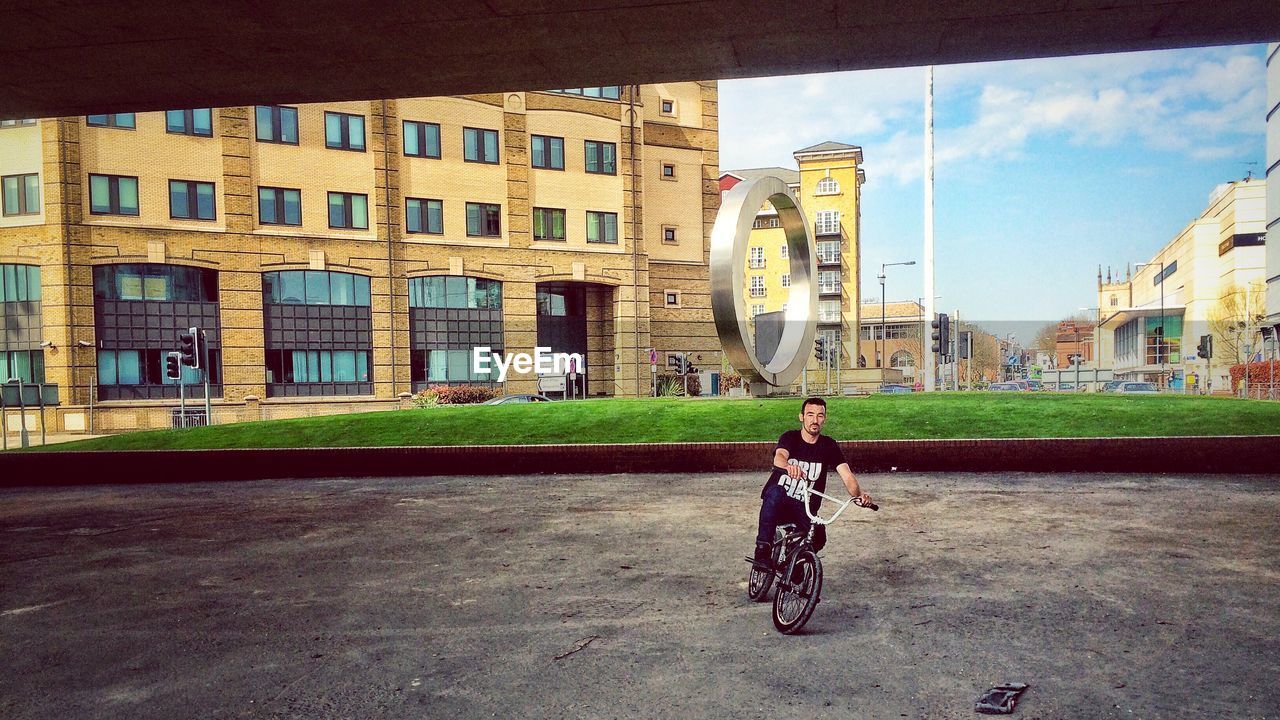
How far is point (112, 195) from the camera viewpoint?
29891 millimetres

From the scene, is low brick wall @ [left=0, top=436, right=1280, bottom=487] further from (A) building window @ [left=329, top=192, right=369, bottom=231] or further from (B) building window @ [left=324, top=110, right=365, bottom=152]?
(B) building window @ [left=324, top=110, right=365, bottom=152]

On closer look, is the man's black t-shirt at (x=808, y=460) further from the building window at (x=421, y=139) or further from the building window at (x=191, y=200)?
the building window at (x=191, y=200)

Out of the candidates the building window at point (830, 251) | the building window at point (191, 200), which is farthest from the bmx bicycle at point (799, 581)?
the building window at point (830, 251)

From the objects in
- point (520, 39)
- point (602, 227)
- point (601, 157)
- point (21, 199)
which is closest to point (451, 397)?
point (602, 227)

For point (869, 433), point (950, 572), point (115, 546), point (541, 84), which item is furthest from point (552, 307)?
point (950, 572)

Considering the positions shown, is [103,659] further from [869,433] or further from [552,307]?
[552,307]

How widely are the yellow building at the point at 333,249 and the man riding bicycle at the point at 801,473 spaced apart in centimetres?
2456

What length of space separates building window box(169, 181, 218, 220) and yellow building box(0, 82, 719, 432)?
8 centimetres

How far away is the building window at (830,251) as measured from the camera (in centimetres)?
6712

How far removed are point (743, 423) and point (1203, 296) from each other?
227 feet

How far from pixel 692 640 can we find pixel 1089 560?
4750mm

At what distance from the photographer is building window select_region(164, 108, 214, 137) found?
30.3 metres

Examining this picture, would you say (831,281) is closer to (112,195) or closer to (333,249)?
(333,249)

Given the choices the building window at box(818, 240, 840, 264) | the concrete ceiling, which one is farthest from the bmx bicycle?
the building window at box(818, 240, 840, 264)
